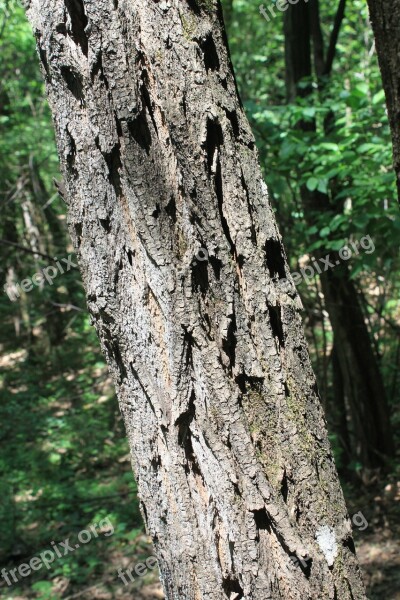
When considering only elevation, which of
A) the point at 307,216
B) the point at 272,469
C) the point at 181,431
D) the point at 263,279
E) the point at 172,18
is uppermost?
the point at 307,216

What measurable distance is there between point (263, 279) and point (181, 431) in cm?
36

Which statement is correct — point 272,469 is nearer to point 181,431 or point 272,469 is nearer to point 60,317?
point 181,431

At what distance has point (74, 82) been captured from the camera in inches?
47.4

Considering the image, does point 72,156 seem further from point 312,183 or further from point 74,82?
point 312,183

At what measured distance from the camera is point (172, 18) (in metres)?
1.15

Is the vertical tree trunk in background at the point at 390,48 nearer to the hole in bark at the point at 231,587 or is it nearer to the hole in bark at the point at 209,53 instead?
the hole in bark at the point at 209,53

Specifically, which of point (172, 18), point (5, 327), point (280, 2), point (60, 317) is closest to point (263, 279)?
point (172, 18)

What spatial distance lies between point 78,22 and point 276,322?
728 mm

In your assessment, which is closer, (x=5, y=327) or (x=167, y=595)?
(x=167, y=595)

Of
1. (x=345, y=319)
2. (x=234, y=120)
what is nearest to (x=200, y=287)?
(x=234, y=120)

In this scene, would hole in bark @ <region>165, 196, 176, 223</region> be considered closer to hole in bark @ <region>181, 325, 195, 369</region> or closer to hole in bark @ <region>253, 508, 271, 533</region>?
hole in bark @ <region>181, 325, 195, 369</region>

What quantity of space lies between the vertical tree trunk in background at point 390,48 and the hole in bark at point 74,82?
1.06 m

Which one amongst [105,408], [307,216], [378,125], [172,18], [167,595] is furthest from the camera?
[105,408]

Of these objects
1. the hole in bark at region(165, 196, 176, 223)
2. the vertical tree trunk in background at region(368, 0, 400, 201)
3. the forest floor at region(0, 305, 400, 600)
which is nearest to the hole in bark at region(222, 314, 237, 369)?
the hole in bark at region(165, 196, 176, 223)
